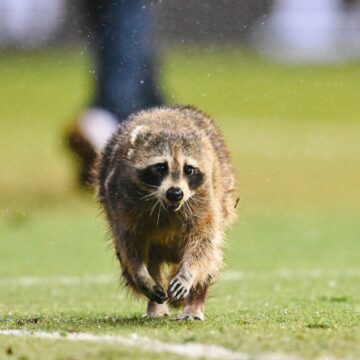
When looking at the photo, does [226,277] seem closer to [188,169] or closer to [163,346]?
[188,169]

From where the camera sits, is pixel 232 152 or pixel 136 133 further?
pixel 232 152

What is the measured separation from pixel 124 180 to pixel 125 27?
9.42 meters

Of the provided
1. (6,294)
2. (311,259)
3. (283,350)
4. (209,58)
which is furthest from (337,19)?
(283,350)

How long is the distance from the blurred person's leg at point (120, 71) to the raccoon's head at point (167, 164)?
314 inches

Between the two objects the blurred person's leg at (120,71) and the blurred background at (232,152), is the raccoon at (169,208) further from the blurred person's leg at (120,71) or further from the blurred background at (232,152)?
the blurred person's leg at (120,71)

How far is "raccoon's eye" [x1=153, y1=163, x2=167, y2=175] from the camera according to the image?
883 cm

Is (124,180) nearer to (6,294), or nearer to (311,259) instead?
(6,294)

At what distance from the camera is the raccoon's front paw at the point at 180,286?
866cm

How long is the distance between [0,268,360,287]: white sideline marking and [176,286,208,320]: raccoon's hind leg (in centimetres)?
317

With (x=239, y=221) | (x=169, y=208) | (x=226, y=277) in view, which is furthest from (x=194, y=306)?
(x=239, y=221)

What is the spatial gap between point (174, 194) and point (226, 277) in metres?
4.48

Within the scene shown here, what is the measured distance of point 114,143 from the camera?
9648 millimetres

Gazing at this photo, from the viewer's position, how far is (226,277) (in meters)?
12.9

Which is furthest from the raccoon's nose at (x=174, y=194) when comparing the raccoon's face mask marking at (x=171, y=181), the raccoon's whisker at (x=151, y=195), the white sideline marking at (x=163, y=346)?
the white sideline marking at (x=163, y=346)
